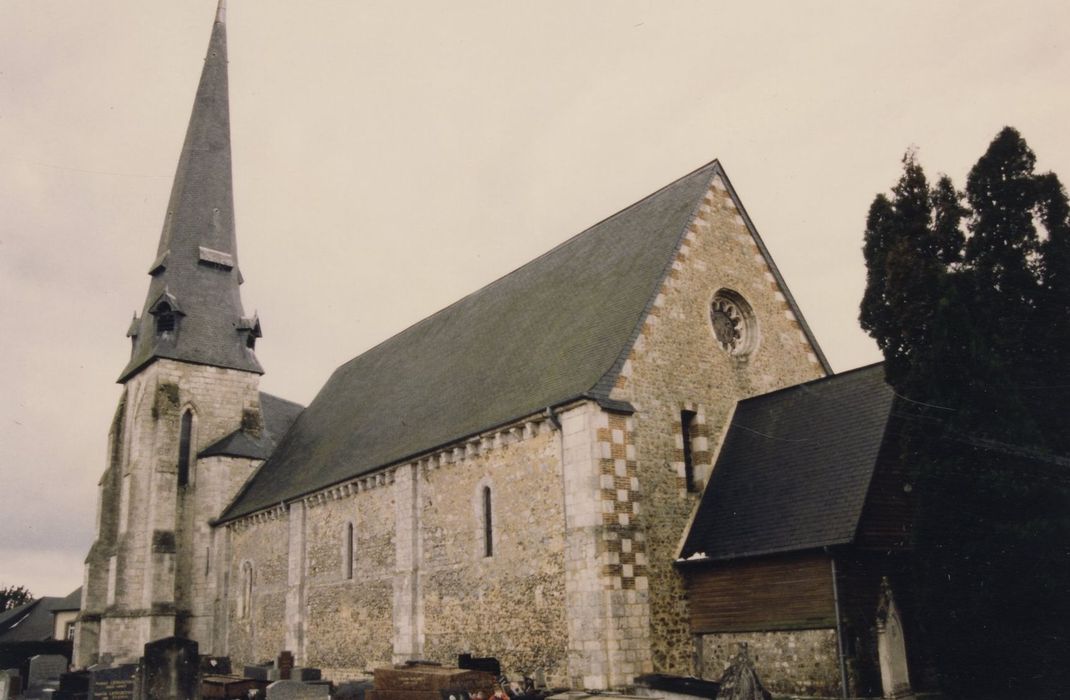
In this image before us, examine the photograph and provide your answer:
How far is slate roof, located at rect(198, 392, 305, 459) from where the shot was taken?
3316cm

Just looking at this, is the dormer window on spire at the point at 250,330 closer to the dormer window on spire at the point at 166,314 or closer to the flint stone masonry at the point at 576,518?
the dormer window on spire at the point at 166,314

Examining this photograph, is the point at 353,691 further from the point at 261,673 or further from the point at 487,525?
the point at 261,673

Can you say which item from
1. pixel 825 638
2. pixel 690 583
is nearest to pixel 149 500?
pixel 690 583

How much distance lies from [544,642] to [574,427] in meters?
4.12

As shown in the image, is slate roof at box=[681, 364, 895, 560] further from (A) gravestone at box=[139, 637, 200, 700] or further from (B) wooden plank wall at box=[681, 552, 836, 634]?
(A) gravestone at box=[139, 637, 200, 700]

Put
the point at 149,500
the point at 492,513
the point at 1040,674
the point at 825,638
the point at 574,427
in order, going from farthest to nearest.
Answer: the point at 149,500, the point at 492,513, the point at 574,427, the point at 825,638, the point at 1040,674

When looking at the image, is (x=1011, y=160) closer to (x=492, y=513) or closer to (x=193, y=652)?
(x=492, y=513)

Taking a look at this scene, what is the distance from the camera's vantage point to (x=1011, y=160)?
42.9 feet

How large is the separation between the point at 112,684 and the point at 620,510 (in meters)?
12.9

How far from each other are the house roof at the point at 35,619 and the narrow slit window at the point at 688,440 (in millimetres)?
50139

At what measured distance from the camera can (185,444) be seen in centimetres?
3359

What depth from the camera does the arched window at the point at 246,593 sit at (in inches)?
1156

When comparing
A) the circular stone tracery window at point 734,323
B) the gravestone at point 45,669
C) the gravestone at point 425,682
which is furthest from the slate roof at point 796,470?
the gravestone at point 45,669

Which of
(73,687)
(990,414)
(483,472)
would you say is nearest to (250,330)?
(73,687)
